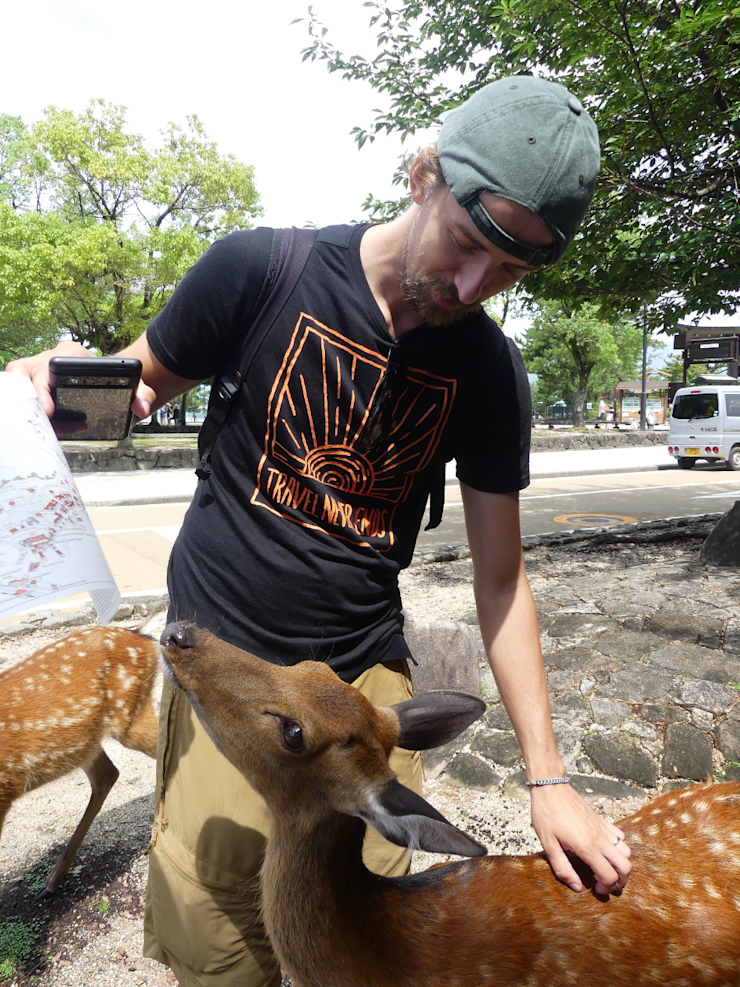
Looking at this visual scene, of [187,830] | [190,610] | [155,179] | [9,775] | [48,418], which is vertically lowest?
[9,775]

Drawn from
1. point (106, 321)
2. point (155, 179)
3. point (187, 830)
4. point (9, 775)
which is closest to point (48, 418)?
point (187, 830)

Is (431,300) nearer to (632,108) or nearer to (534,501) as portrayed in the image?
(632,108)

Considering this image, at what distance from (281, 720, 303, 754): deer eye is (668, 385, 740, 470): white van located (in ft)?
71.1

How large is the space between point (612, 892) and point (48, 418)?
1794mm

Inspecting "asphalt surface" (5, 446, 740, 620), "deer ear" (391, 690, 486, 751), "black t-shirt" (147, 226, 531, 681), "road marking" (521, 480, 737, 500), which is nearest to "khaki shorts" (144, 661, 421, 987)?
"black t-shirt" (147, 226, 531, 681)

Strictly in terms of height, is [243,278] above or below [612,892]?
above

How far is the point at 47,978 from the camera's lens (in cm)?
260

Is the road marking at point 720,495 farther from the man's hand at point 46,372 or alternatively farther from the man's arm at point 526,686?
the man's hand at point 46,372

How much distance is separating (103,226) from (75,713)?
60.9 ft

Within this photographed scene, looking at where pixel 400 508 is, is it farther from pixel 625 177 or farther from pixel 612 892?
pixel 625 177

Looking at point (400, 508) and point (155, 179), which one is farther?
point (155, 179)

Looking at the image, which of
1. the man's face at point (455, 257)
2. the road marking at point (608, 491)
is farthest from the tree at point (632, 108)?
the road marking at point (608, 491)

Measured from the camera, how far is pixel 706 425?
20.7 m

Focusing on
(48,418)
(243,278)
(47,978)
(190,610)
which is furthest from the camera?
(47,978)
